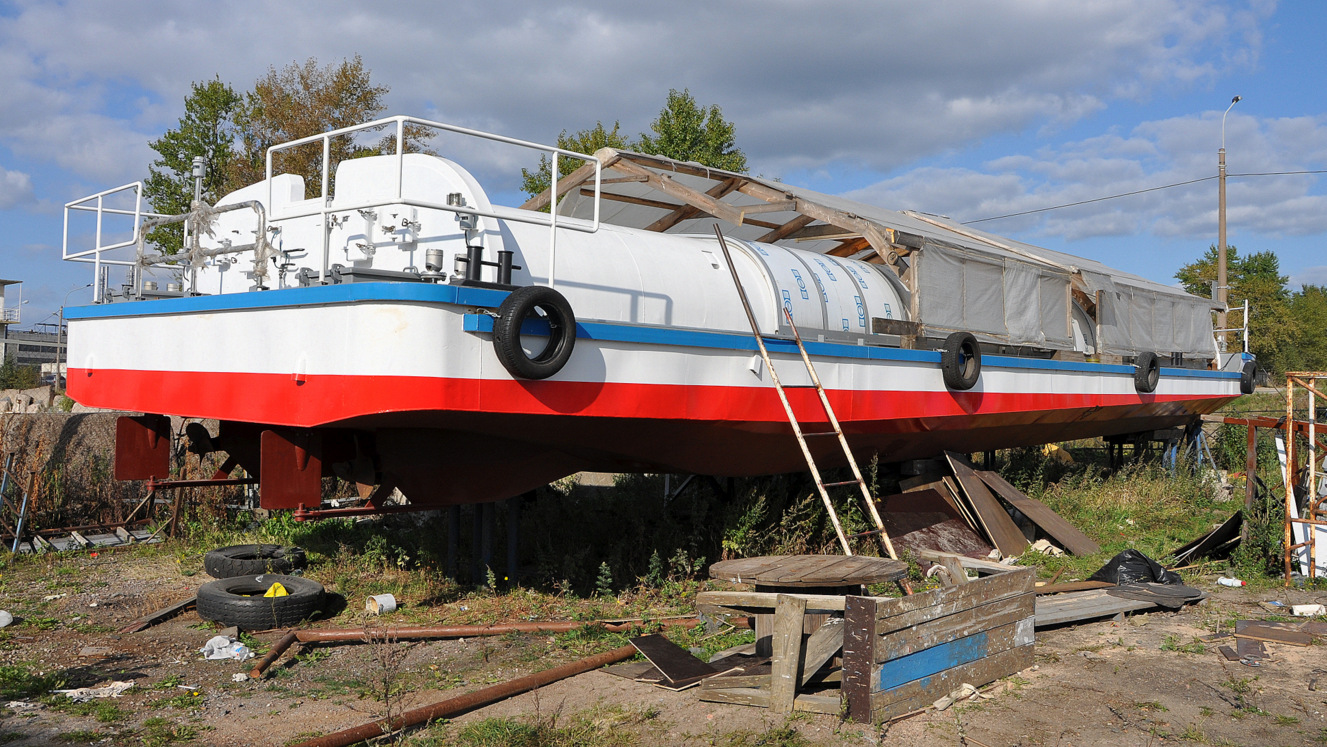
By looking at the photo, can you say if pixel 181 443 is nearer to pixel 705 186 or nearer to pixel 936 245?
pixel 705 186

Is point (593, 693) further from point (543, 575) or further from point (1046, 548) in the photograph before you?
point (1046, 548)

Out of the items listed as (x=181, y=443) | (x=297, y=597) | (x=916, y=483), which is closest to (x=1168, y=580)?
(x=916, y=483)

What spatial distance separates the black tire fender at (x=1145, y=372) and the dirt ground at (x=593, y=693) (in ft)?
19.8

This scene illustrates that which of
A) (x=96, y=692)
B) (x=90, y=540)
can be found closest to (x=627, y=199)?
(x=90, y=540)

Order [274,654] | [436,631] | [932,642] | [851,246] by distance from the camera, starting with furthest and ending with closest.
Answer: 1. [851,246]
2. [436,631]
3. [274,654]
4. [932,642]

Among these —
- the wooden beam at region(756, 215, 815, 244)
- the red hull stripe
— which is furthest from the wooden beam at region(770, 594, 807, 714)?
the wooden beam at region(756, 215, 815, 244)

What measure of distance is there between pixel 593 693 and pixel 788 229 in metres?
6.36

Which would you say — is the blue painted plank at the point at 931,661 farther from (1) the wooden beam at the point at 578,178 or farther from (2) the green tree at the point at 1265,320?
(2) the green tree at the point at 1265,320

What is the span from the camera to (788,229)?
10500mm

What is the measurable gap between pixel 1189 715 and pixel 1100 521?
661 cm

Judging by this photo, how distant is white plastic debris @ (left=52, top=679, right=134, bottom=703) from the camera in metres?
5.28

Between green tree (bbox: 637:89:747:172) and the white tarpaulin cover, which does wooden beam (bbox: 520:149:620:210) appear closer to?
Result: the white tarpaulin cover

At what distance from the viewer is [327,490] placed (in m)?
12.2

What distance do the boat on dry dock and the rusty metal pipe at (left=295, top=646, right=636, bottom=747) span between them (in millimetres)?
1560
